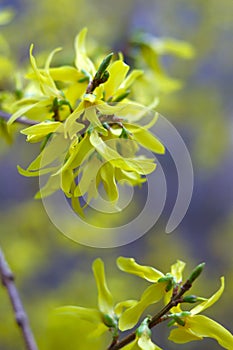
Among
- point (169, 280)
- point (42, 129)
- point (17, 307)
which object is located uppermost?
point (42, 129)

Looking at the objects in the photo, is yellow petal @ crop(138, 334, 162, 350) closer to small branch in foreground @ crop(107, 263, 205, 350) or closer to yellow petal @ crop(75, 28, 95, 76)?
small branch in foreground @ crop(107, 263, 205, 350)

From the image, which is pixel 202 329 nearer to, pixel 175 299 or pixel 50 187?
pixel 175 299

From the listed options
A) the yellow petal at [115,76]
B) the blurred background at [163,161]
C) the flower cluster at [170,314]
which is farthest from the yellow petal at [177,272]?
the blurred background at [163,161]

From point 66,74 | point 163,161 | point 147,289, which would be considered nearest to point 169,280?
point 147,289

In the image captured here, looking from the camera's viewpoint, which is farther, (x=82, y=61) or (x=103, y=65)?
(x=82, y=61)

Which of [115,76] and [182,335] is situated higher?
[115,76]
